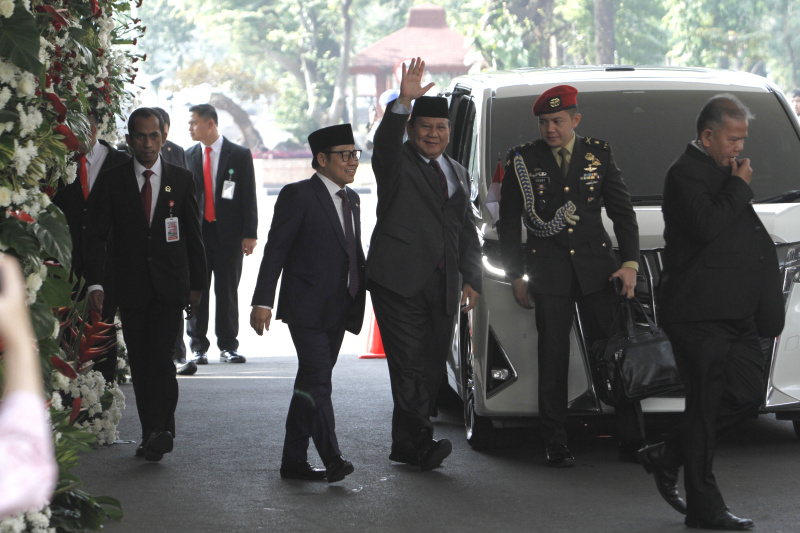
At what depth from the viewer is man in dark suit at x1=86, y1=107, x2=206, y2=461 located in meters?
7.60

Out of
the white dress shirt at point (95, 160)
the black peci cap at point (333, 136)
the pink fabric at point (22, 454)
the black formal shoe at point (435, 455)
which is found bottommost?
the black formal shoe at point (435, 455)

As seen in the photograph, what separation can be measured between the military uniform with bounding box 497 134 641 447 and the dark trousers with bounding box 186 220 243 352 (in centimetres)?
555

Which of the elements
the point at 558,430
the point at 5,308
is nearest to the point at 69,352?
the point at 558,430

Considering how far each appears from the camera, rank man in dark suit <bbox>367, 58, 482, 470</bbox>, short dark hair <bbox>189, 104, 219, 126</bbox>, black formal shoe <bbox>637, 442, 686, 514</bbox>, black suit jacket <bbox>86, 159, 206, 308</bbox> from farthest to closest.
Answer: short dark hair <bbox>189, 104, 219, 126</bbox>
black suit jacket <bbox>86, 159, 206, 308</bbox>
man in dark suit <bbox>367, 58, 482, 470</bbox>
black formal shoe <bbox>637, 442, 686, 514</bbox>

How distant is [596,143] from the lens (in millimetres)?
7371

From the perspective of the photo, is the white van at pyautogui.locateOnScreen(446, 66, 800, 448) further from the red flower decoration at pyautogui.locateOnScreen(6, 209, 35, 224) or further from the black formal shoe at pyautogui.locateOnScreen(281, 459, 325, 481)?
the red flower decoration at pyautogui.locateOnScreen(6, 209, 35, 224)

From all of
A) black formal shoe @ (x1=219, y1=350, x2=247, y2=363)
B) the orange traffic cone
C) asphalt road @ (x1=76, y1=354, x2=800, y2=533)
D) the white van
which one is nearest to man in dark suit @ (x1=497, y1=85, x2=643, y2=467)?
the white van

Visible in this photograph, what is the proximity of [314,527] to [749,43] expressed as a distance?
4895 cm

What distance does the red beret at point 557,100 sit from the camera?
732 centimetres

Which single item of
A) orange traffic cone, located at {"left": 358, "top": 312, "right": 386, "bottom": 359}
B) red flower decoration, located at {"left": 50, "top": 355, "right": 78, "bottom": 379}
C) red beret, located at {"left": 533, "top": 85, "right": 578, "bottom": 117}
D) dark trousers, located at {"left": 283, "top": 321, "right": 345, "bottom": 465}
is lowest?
orange traffic cone, located at {"left": 358, "top": 312, "right": 386, "bottom": 359}

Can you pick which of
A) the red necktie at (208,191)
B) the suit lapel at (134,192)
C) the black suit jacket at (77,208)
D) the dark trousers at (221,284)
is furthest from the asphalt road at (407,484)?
the red necktie at (208,191)

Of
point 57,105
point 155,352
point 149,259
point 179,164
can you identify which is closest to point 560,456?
point 155,352

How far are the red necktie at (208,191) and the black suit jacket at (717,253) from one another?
23.6ft

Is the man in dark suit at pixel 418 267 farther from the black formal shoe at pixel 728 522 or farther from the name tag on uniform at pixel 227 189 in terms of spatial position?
the name tag on uniform at pixel 227 189
